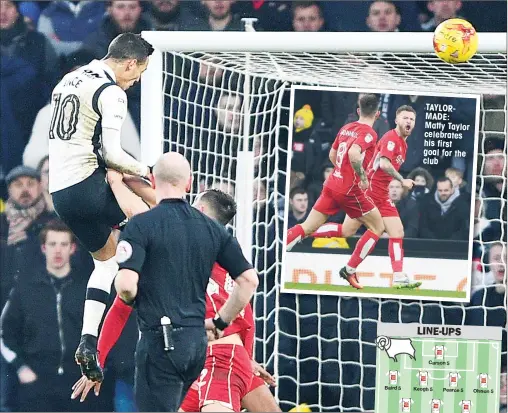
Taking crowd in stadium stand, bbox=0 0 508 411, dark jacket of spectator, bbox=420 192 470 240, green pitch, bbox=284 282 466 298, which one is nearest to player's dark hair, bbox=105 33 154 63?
crowd in stadium stand, bbox=0 0 508 411

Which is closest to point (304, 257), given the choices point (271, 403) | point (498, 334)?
point (271, 403)

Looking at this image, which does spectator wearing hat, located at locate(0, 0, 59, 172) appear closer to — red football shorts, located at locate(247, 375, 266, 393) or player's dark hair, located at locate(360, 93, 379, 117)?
player's dark hair, located at locate(360, 93, 379, 117)

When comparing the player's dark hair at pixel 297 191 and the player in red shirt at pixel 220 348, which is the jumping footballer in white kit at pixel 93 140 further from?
the player's dark hair at pixel 297 191

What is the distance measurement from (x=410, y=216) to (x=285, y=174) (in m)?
0.63

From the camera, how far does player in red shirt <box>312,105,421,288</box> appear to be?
5332 mm

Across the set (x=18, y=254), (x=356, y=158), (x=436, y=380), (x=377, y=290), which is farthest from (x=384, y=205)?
(x=18, y=254)

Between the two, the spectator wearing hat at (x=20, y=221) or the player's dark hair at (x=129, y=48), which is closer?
the player's dark hair at (x=129, y=48)

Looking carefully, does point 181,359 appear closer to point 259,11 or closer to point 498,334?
point 498,334

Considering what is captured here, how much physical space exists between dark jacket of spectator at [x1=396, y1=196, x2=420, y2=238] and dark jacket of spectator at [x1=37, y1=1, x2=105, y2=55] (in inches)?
67.3

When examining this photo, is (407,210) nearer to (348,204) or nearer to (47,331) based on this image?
(348,204)

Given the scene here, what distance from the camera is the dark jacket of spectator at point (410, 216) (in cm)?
536

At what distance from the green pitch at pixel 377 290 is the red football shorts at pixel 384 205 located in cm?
36

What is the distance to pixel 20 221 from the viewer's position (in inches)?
215

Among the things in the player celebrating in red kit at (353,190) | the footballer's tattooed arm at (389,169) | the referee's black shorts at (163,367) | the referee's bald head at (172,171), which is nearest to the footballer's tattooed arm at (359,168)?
the player celebrating in red kit at (353,190)
